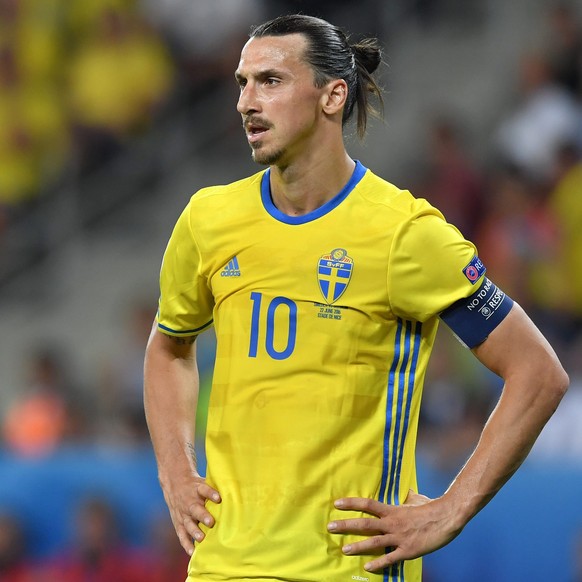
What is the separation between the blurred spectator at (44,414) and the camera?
8.24m

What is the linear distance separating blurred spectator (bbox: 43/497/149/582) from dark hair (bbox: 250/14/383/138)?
133 inches

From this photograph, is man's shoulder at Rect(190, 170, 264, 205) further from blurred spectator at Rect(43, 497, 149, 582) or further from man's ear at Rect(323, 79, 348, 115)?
blurred spectator at Rect(43, 497, 149, 582)

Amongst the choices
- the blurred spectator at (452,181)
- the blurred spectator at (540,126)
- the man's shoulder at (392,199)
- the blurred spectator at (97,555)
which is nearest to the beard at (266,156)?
the man's shoulder at (392,199)

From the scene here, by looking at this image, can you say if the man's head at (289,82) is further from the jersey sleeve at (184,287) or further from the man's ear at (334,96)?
the jersey sleeve at (184,287)

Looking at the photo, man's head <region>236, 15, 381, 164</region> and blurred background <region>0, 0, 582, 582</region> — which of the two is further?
blurred background <region>0, 0, 582, 582</region>

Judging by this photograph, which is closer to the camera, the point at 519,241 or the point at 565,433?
the point at 565,433

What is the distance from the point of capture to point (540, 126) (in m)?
8.70

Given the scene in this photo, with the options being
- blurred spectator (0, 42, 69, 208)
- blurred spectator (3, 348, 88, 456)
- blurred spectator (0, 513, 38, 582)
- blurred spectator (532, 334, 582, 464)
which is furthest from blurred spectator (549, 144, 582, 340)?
blurred spectator (0, 42, 69, 208)

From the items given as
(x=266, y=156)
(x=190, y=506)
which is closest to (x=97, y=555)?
(x=190, y=506)

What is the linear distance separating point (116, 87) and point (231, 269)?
6.69 metres

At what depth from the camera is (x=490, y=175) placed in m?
8.92

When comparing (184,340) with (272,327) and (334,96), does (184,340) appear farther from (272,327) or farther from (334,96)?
(334,96)

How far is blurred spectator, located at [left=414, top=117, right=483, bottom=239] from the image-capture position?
8.60 m

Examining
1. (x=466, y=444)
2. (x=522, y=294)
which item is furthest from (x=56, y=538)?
(x=522, y=294)
